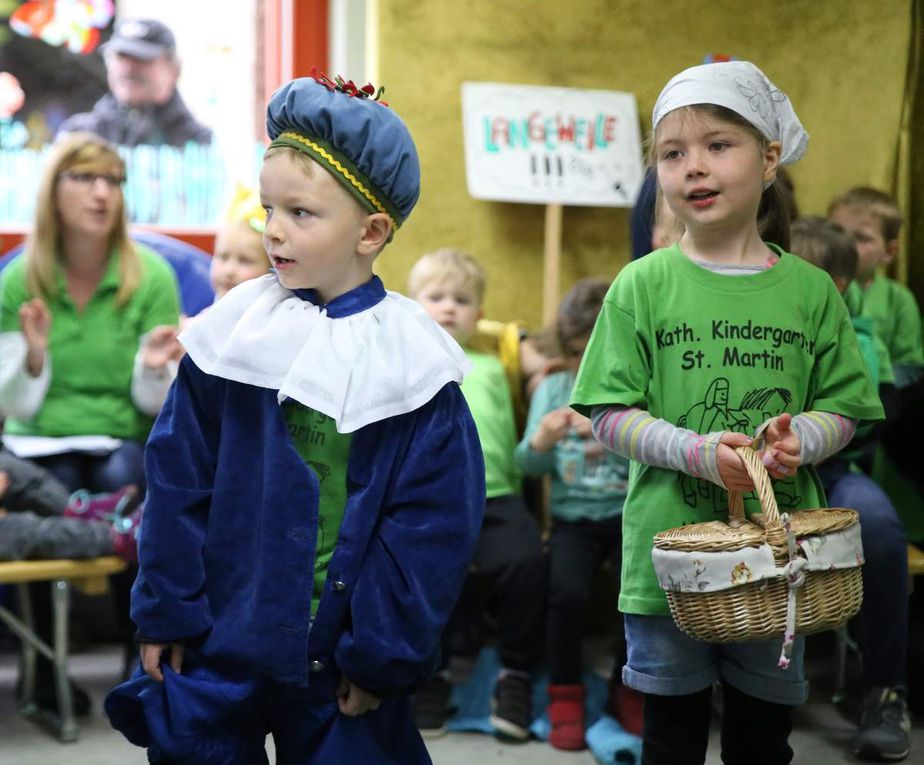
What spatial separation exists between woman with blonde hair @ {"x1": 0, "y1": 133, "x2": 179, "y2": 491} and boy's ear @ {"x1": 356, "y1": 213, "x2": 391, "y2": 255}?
1662 millimetres

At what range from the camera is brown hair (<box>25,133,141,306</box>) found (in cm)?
359

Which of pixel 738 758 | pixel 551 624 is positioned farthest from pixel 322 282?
pixel 551 624

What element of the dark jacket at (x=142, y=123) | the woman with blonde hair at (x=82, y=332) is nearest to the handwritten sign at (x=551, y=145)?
the woman with blonde hair at (x=82, y=332)

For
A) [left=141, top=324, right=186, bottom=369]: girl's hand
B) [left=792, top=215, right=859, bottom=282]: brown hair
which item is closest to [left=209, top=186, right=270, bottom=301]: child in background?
[left=141, top=324, right=186, bottom=369]: girl's hand

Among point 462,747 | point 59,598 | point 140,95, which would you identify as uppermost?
point 140,95

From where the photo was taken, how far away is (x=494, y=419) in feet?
11.7

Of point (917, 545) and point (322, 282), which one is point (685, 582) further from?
point (917, 545)

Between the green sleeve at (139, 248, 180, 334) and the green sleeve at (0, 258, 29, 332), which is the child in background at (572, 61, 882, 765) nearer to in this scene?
the green sleeve at (139, 248, 180, 334)

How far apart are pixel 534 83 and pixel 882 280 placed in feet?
3.87

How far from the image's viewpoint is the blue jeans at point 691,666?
2.11 m

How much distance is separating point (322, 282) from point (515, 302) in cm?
213

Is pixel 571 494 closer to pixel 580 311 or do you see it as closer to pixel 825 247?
pixel 580 311

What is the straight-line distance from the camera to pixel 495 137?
389cm

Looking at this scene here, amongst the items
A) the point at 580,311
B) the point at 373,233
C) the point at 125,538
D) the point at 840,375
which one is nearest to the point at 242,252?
the point at 125,538
